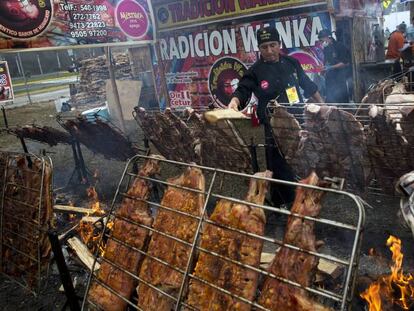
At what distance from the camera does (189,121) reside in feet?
19.3

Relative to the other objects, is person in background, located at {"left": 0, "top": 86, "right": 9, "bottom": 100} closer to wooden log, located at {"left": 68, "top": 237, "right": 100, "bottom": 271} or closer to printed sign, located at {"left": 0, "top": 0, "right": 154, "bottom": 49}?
printed sign, located at {"left": 0, "top": 0, "right": 154, "bottom": 49}

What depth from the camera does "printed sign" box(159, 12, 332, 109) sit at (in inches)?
339

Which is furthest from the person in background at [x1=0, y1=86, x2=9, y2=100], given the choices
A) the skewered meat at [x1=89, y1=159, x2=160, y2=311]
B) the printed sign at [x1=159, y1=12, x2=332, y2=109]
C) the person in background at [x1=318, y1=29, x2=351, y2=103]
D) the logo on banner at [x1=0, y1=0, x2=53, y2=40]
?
the skewered meat at [x1=89, y1=159, x2=160, y2=311]

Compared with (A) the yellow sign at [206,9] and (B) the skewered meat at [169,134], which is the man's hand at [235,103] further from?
(A) the yellow sign at [206,9]

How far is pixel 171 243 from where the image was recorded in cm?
292

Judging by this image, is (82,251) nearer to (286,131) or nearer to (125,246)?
(125,246)

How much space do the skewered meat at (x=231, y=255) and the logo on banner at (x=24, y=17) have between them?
7041mm

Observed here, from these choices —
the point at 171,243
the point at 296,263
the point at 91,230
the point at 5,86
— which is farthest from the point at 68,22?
the point at 296,263

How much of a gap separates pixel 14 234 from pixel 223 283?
339 cm

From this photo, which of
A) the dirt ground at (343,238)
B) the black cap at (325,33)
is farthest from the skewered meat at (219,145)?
the black cap at (325,33)

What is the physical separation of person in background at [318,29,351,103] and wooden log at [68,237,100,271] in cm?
698

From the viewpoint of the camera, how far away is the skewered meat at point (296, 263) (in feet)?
7.03

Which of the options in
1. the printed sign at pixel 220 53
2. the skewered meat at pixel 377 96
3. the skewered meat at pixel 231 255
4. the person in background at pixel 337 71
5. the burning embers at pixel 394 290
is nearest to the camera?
the skewered meat at pixel 231 255

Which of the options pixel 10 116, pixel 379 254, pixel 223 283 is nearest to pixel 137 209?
pixel 223 283
